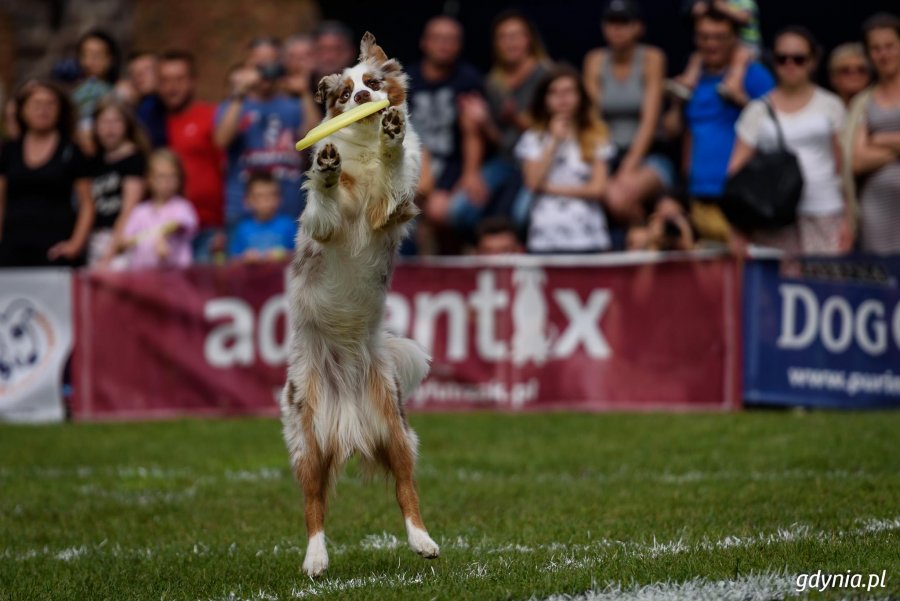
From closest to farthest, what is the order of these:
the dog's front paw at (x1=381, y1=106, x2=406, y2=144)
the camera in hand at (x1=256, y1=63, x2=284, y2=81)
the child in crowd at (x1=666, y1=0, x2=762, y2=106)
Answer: the dog's front paw at (x1=381, y1=106, x2=406, y2=144)
the child in crowd at (x1=666, y1=0, x2=762, y2=106)
the camera in hand at (x1=256, y1=63, x2=284, y2=81)

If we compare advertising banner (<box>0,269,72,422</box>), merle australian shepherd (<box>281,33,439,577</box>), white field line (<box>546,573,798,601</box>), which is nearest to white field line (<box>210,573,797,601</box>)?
white field line (<box>546,573,798,601</box>)

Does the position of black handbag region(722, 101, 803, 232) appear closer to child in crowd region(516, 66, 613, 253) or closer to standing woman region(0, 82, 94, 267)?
child in crowd region(516, 66, 613, 253)

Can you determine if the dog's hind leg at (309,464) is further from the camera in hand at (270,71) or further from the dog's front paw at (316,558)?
the camera in hand at (270,71)

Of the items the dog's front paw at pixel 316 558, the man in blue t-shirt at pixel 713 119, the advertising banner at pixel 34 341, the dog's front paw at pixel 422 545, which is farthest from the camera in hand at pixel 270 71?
the dog's front paw at pixel 422 545

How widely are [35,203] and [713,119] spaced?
20.3 ft

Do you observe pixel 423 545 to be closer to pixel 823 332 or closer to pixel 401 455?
pixel 401 455

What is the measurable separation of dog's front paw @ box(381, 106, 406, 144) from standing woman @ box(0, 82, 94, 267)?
7.61 m

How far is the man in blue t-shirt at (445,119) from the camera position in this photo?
13.5 meters

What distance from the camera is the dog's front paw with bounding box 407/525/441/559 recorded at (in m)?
6.57

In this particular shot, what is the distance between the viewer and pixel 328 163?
6523 millimetres

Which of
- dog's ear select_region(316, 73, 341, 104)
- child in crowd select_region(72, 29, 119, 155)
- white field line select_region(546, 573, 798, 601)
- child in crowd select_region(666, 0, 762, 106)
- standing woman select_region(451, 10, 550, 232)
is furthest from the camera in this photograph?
child in crowd select_region(72, 29, 119, 155)

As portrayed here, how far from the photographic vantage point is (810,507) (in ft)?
25.8

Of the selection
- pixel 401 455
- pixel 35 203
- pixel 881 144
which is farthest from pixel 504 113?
pixel 401 455

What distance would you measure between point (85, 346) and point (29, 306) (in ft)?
2.02
